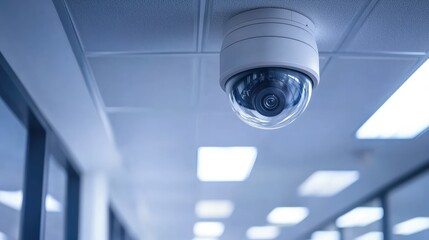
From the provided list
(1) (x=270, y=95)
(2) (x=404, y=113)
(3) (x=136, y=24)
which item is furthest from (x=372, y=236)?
(3) (x=136, y=24)

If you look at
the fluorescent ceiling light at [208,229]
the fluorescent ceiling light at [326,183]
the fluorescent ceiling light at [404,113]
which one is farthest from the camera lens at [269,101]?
the fluorescent ceiling light at [208,229]

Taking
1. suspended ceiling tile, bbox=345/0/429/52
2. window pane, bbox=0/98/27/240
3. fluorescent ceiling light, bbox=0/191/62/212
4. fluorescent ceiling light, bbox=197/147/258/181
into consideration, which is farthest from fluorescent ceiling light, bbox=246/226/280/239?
suspended ceiling tile, bbox=345/0/429/52

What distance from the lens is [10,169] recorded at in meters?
2.50

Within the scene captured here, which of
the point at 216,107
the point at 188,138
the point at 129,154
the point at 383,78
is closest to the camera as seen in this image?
the point at 383,78

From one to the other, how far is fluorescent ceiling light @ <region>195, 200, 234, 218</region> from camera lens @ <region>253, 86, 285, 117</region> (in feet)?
10.8

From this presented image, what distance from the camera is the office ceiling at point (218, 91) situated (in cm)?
205

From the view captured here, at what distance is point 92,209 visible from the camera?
13.0ft

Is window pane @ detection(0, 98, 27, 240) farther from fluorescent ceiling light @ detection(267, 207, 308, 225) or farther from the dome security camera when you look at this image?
fluorescent ceiling light @ detection(267, 207, 308, 225)

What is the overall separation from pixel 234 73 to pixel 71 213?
7.50 feet

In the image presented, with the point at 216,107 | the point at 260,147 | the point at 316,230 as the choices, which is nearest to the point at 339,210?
the point at 316,230

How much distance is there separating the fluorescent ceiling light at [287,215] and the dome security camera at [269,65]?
3751 mm

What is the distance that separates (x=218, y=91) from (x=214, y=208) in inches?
115

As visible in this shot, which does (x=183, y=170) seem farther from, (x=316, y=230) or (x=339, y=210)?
(x=316, y=230)

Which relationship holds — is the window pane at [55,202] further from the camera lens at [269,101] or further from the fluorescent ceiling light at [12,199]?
the camera lens at [269,101]
